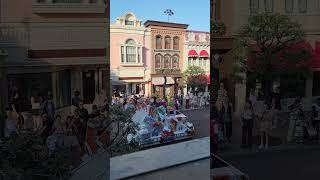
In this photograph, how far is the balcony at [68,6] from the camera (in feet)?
5.09

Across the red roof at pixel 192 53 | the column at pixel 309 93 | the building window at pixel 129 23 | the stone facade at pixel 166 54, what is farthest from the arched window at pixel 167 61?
the column at pixel 309 93

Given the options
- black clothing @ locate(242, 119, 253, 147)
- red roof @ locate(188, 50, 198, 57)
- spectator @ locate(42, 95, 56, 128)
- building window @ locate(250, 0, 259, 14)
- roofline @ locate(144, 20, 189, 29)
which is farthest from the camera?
black clothing @ locate(242, 119, 253, 147)

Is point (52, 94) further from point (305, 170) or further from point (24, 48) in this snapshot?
point (305, 170)

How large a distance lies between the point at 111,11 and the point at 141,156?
683mm

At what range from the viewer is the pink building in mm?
→ 1687

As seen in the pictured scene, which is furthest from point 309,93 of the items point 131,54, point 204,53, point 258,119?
point 131,54

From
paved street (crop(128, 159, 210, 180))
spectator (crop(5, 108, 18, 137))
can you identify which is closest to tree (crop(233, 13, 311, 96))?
paved street (crop(128, 159, 210, 180))

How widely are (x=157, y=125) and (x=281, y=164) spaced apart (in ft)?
2.63

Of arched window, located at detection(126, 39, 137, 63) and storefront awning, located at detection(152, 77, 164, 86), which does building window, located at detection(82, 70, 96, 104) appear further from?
storefront awning, located at detection(152, 77, 164, 86)

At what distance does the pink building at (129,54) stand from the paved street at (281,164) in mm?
738

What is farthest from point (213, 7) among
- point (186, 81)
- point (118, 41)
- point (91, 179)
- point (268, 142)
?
point (91, 179)

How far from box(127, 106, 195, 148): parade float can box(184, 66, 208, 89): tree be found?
152 millimetres

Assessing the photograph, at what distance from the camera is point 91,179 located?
176cm

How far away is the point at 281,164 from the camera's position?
2.19 meters
